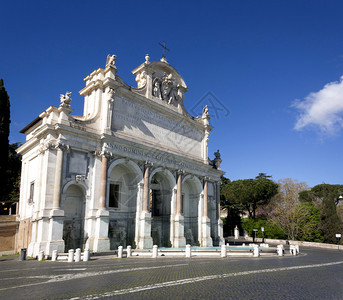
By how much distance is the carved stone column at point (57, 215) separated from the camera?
21.4 metres

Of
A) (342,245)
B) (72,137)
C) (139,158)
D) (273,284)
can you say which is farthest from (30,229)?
(342,245)

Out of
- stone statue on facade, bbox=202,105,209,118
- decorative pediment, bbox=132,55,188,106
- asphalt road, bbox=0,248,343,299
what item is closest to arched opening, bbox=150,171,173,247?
decorative pediment, bbox=132,55,188,106

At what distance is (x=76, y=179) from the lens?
941 inches

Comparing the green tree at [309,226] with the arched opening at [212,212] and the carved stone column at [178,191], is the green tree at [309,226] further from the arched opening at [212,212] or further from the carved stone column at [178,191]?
the carved stone column at [178,191]

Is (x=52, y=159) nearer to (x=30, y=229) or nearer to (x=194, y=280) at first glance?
(x=30, y=229)

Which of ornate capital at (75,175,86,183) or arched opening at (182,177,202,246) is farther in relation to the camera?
arched opening at (182,177,202,246)

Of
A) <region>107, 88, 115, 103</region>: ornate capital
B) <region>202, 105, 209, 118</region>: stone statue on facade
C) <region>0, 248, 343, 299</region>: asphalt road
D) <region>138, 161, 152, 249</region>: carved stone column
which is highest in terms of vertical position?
<region>202, 105, 209, 118</region>: stone statue on facade

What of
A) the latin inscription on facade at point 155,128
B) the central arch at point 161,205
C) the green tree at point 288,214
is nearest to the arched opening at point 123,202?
the central arch at point 161,205

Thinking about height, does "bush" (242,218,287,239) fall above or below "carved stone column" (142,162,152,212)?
below

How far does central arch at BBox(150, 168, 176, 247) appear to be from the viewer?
31.4 m

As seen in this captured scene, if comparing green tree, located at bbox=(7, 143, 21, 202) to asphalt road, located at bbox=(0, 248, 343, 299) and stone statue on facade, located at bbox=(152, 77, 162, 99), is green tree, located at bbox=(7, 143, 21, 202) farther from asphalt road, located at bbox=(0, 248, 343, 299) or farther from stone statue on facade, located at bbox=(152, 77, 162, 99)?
asphalt road, located at bbox=(0, 248, 343, 299)

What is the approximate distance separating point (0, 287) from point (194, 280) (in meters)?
6.15

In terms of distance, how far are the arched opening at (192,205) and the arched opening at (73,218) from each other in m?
13.8

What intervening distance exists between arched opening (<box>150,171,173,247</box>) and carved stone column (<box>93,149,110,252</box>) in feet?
25.1
